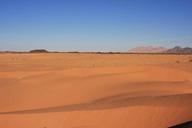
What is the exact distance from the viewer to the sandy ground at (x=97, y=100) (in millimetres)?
8758

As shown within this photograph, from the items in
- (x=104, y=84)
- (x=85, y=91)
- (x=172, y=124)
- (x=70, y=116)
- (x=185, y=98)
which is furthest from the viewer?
(x=104, y=84)

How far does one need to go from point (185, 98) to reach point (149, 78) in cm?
1026

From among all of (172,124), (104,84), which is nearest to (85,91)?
(104,84)

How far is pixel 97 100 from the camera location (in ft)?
44.0

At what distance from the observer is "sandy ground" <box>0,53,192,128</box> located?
8.76 metres

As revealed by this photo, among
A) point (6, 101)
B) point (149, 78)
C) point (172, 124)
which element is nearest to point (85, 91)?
point (6, 101)

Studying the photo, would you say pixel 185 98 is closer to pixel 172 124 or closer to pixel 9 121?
pixel 172 124

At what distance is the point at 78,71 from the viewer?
77.9 feet

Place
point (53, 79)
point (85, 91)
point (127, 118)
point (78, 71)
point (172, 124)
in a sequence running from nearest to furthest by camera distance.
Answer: point (172, 124) < point (127, 118) < point (85, 91) < point (53, 79) < point (78, 71)

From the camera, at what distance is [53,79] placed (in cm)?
2062

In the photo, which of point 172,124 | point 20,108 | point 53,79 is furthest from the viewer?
point 53,79

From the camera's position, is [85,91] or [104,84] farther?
[104,84]

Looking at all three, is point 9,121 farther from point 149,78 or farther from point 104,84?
point 149,78

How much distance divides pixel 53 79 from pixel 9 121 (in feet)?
36.7
